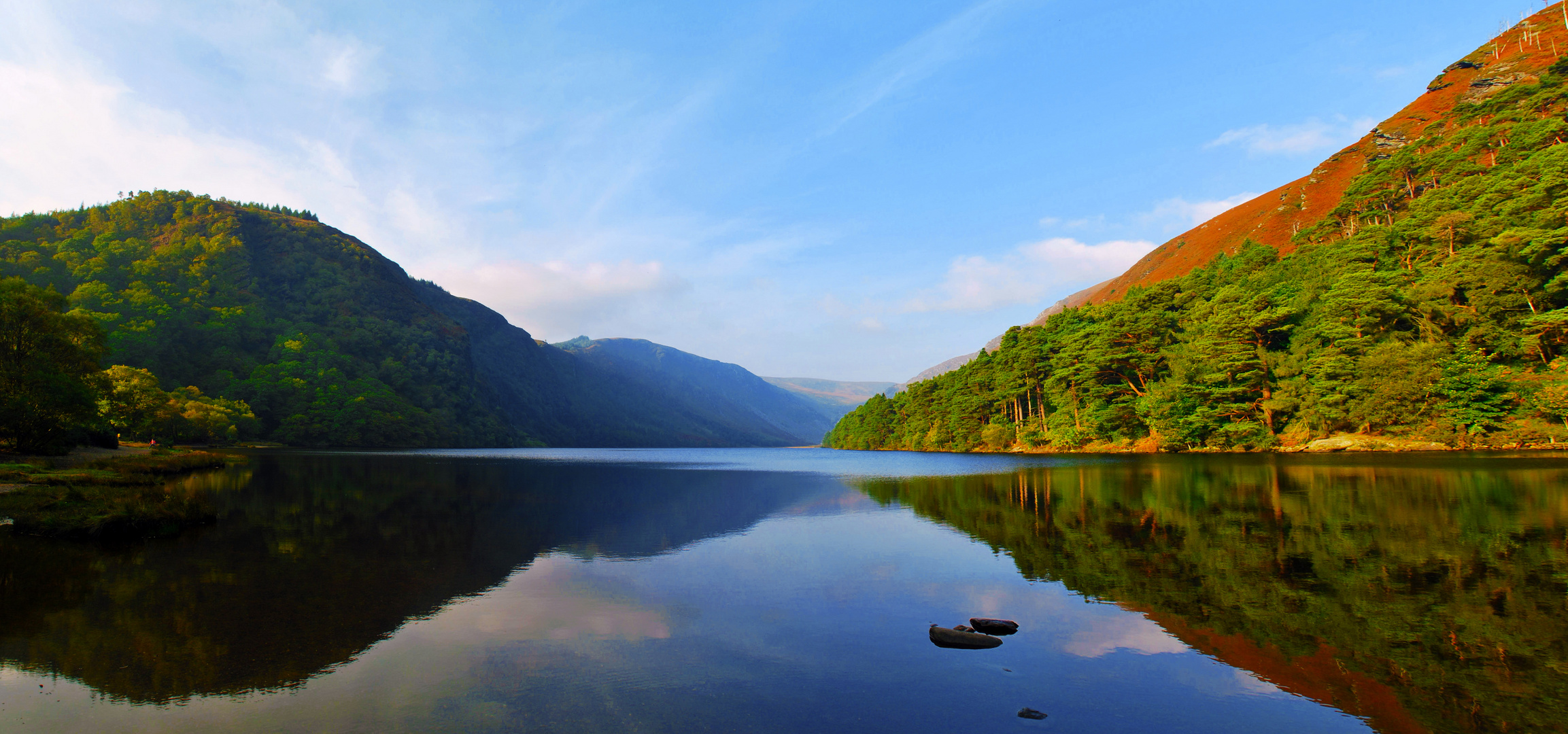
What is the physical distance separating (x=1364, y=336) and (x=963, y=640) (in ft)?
239

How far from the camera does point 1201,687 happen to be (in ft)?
26.2

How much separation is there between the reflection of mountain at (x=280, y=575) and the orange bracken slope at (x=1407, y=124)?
426ft

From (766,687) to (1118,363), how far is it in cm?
8756

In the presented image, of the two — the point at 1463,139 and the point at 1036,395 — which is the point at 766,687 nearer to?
Answer: the point at 1036,395

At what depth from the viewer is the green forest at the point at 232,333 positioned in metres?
115

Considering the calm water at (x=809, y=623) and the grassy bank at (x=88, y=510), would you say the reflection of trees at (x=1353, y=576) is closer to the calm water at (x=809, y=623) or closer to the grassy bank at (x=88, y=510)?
the calm water at (x=809, y=623)

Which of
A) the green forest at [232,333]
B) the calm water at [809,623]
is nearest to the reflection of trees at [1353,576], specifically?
the calm water at [809,623]

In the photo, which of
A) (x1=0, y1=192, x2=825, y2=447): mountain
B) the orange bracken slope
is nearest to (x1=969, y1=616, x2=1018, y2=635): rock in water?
the orange bracken slope

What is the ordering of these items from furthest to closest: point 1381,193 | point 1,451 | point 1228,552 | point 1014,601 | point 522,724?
point 1381,193 → point 1,451 → point 1228,552 → point 1014,601 → point 522,724

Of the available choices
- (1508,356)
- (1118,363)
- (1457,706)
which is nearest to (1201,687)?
(1457,706)

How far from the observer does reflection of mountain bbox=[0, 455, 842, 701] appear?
8.88m

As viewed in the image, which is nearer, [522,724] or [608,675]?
[522,724]

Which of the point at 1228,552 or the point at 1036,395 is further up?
the point at 1036,395

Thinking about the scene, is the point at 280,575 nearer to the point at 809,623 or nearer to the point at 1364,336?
the point at 809,623
